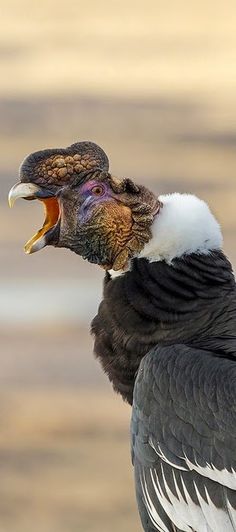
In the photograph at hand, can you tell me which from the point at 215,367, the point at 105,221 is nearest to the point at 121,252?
the point at 105,221

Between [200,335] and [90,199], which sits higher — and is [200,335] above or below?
below

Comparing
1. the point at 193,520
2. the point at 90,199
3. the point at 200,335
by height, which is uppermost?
the point at 90,199

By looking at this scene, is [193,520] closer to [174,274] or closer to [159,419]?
[159,419]

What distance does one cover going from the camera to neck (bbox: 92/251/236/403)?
7570mm

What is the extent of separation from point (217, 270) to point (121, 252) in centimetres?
34

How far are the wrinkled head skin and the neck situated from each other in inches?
4.3

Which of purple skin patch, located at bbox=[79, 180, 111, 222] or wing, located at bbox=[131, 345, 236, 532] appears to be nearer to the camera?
wing, located at bbox=[131, 345, 236, 532]

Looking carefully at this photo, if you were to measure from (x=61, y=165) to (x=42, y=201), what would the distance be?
6.2 inches

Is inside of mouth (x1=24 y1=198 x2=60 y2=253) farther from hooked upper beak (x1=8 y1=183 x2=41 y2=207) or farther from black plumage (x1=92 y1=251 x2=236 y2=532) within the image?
black plumage (x1=92 y1=251 x2=236 y2=532)

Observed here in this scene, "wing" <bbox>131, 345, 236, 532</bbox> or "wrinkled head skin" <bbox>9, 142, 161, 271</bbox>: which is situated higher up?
"wrinkled head skin" <bbox>9, 142, 161, 271</bbox>

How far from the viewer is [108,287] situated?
7.79 m

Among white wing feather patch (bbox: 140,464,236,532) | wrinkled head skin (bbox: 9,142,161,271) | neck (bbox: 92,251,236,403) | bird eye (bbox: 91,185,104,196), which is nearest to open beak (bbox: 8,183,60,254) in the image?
wrinkled head skin (bbox: 9,142,161,271)

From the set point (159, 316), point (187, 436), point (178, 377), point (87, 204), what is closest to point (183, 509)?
point (187, 436)

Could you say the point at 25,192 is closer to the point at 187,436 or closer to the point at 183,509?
the point at 187,436
